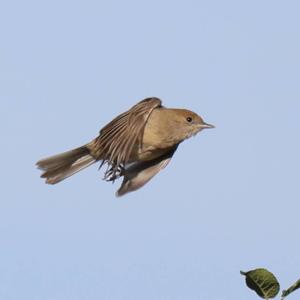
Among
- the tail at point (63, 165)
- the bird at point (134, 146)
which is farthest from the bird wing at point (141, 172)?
the tail at point (63, 165)

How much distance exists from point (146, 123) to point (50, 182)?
1418mm

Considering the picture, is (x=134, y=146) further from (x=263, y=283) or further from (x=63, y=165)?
(x=263, y=283)

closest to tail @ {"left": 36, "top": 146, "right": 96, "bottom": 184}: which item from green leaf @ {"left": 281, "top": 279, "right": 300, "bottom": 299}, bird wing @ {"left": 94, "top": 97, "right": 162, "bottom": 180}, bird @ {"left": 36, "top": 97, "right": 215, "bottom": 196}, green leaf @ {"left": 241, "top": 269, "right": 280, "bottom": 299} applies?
bird @ {"left": 36, "top": 97, "right": 215, "bottom": 196}

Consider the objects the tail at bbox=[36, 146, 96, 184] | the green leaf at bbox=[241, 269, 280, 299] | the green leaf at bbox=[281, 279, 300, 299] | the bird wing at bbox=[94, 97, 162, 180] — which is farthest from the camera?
the tail at bbox=[36, 146, 96, 184]

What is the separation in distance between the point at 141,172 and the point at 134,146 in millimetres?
388

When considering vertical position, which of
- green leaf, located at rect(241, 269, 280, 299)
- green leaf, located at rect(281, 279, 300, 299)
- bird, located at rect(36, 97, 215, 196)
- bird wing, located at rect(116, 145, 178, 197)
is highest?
bird, located at rect(36, 97, 215, 196)

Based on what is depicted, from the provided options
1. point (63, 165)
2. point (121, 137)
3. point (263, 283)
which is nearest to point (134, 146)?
point (121, 137)

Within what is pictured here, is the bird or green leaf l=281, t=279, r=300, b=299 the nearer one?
green leaf l=281, t=279, r=300, b=299

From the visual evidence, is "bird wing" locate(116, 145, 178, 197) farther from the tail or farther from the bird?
the tail

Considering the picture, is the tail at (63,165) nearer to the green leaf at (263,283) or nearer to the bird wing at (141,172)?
the bird wing at (141,172)

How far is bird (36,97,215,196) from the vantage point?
8.21m

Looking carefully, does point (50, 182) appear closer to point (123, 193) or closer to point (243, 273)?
point (123, 193)

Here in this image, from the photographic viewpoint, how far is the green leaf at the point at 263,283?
2.81m

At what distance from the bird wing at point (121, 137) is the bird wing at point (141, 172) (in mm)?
166
